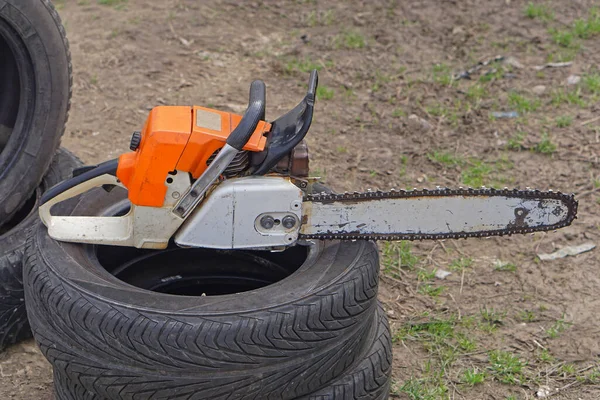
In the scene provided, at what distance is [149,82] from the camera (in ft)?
18.9

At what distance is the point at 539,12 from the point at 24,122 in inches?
181

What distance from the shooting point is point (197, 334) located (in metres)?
2.28

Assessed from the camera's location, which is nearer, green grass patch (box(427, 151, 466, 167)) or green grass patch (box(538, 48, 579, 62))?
green grass patch (box(427, 151, 466, 167))

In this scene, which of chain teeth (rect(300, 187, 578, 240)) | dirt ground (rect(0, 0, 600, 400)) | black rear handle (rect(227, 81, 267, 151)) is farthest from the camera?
dirt ground (rect(0, 0, 600, 400))

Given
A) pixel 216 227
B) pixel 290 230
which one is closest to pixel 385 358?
pixel 290 230

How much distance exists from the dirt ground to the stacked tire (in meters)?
0.34

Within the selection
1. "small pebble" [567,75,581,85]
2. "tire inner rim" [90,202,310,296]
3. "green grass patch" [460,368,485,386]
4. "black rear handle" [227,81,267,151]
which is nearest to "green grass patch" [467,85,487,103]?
"small pebble" [567,75,581,85]

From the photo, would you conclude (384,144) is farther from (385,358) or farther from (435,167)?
(385,358)

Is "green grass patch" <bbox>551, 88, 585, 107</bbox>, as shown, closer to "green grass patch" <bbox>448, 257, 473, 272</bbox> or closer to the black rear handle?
"green grass patch" <bbox>448, 257, 473, 272</bbox>

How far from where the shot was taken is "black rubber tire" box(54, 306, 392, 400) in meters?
2.53

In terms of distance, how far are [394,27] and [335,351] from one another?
448 centimetres

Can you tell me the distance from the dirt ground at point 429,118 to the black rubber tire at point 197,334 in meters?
0.79

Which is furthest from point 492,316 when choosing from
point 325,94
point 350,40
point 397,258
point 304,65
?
point 350,40

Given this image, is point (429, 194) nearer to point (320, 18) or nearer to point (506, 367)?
point (506, 367)
